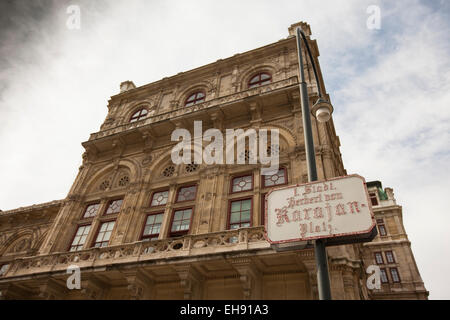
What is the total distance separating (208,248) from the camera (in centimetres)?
1133

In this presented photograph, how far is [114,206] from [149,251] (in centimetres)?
485

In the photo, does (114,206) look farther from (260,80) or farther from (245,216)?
(260,80)

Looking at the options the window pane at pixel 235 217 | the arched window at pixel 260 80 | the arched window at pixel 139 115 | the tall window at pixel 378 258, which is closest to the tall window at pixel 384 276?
the tall window at pixel 378 258

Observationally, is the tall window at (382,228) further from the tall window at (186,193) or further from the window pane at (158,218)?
the window pane at (158,218)

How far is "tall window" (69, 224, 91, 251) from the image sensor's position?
15.5 meters

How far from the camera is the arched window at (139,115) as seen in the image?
21.7 meters

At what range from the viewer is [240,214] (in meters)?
13.3

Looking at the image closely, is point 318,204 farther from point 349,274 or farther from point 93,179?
point 93,179

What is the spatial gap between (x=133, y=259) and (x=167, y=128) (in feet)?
27.7

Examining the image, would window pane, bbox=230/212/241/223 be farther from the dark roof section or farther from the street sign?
the dark roof section

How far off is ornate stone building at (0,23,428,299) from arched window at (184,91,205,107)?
194 millimetres

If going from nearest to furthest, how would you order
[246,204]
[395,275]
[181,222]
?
[246,204] → [181,222] → [395,275]

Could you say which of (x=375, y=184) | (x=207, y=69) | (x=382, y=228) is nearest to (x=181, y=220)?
(x=207, y=69)
